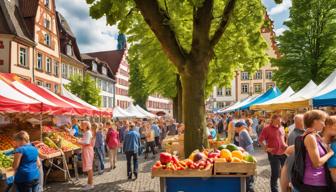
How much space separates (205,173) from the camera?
708 cm

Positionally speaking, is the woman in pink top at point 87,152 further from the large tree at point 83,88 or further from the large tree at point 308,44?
the large tree at point 83,88

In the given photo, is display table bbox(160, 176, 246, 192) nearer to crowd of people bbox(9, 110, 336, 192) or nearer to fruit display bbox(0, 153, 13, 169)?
crowd of people bbox(9, 110, 336, 192)

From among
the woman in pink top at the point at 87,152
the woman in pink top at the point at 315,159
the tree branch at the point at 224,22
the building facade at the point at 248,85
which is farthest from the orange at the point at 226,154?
the building facade at the point at 248,85

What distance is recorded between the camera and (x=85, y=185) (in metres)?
12.2

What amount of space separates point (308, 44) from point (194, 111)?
3113cm

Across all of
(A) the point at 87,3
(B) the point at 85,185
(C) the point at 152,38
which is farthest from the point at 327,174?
(C) the point at 152,38

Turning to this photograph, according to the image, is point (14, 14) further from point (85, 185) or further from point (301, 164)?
point (301, 164)

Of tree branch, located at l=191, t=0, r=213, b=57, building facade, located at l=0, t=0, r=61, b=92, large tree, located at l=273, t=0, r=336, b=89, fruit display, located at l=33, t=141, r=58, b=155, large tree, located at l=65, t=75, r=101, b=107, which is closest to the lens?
tree branch, located at l=191, t=0, r=213, b=57

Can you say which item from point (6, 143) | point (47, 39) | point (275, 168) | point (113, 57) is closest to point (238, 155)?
point (275, 168)

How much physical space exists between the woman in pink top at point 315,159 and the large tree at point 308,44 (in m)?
32.2

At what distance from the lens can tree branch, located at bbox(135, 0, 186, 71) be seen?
9094mm

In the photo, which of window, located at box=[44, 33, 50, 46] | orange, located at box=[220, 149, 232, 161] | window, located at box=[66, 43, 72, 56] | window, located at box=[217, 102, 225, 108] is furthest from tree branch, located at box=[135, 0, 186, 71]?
window, located at box=[217, 102, 225, 108]

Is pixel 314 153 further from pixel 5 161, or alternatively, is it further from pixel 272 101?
pixel 272 101

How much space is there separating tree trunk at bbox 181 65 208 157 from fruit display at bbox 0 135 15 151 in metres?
5.67
